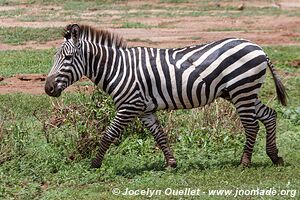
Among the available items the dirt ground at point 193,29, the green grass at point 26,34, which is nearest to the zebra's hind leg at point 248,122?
the dirt ground at point 193,29

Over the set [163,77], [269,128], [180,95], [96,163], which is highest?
[163,77]

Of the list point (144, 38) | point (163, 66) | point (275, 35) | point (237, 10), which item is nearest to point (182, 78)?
point (163, 66)

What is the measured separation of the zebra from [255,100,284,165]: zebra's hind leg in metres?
0.01

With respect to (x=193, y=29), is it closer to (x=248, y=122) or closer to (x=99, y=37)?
(x=99, y=37)

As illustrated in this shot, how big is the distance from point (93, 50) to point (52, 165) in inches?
61.9

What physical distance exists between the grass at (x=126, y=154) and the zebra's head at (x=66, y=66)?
960mm

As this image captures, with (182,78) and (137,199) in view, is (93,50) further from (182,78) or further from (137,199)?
(137,199)

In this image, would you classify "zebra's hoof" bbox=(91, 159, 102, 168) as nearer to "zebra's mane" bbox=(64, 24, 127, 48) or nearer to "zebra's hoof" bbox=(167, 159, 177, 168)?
"zebra's hoof" bbox=(167, 159, 177, 168)

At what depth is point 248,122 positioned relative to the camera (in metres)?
8.48

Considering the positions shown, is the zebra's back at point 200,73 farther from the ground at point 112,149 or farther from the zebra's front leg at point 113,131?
the ground at point 112,149

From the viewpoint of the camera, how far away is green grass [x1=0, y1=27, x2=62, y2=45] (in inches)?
776

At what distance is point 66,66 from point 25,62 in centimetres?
771

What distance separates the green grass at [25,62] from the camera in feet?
48.8

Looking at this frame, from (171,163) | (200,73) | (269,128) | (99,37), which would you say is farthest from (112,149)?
(269,128)
